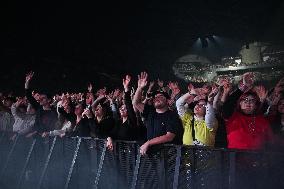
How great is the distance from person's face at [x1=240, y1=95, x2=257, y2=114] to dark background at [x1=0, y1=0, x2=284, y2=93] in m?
15.9

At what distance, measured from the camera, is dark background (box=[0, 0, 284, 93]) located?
20.4 meters

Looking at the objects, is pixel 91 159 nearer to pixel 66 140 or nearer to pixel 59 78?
Result: pixel 66 140

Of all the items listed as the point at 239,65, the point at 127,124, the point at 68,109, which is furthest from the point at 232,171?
the point at 239,65

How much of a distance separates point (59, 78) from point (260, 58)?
85.7 ft

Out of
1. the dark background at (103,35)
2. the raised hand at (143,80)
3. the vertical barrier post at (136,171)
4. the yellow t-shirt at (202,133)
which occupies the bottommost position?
the vertical barrier post at (136,171)

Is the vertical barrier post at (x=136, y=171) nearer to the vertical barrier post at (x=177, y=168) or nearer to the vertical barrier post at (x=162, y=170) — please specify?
the vertical barrier post at (x=162, y=170)

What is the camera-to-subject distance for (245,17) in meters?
28.2

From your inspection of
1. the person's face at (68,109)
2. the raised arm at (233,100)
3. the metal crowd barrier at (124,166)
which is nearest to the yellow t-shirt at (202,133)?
the raised arm at (233,100)

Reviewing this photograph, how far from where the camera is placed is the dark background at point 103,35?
66.9ft

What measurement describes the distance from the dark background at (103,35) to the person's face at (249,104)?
52.1ft

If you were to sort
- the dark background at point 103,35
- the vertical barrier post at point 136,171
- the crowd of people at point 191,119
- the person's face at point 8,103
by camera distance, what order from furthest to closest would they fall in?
1. the dark background at point 103,35
2. the person's face at point 8,103
3. the vertical barrier post at point 136,171
4. the crowd of people at point 191,119

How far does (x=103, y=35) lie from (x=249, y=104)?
19.7 meters

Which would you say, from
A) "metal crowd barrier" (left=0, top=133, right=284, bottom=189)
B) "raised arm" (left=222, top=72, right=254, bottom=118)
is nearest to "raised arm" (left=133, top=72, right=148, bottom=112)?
"metal crowd barrier" (left=0, top=133, right=284, bottom=189)

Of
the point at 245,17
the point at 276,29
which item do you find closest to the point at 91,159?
the point at 245,17
